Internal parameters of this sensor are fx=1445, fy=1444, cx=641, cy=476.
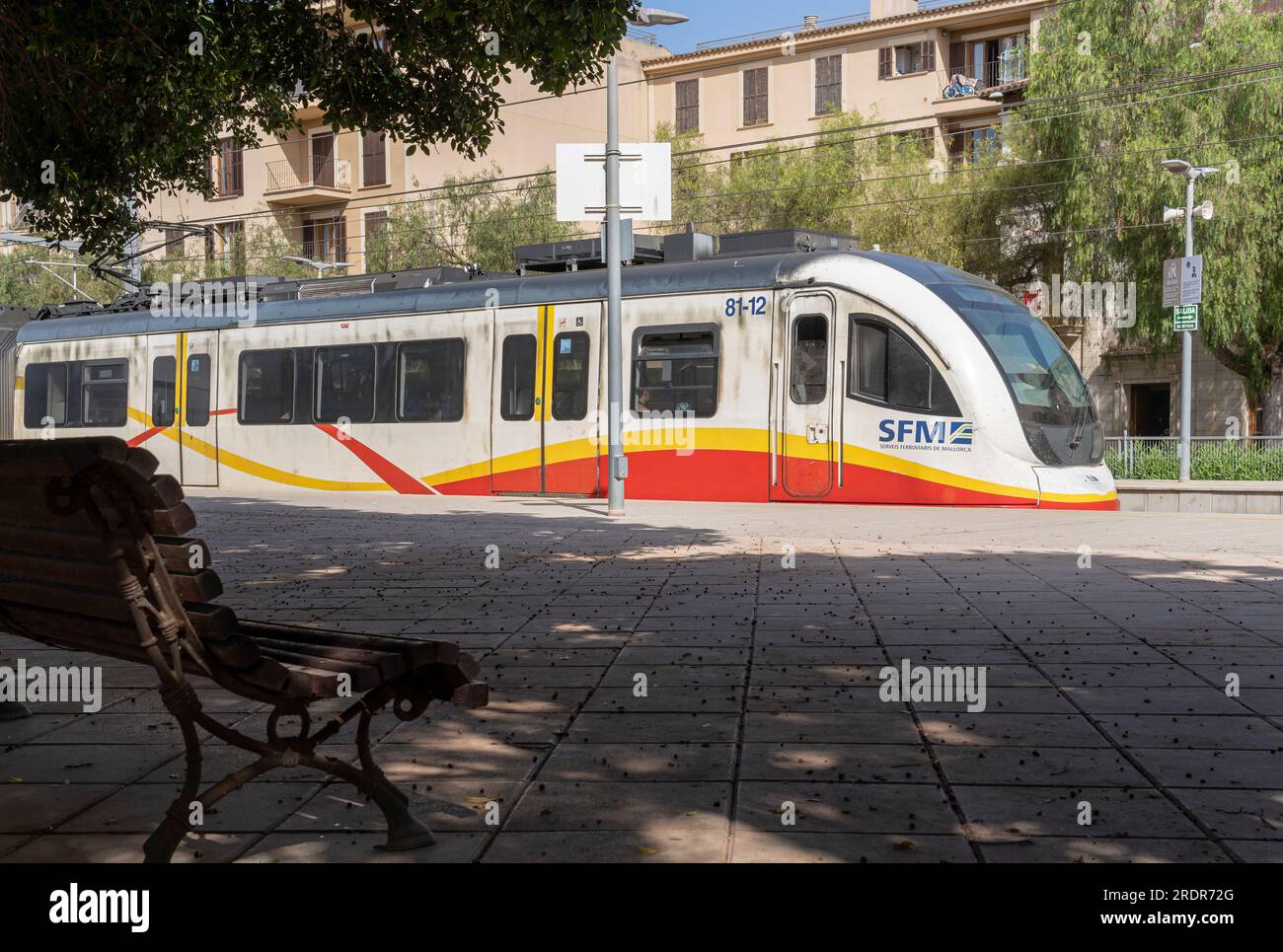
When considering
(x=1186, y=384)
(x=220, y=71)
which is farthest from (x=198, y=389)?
(x=1186, y=384)

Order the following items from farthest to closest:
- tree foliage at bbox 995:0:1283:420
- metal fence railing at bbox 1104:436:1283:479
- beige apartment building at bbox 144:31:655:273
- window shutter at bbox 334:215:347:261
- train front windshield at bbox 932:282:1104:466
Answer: window shutter at bbox 334:215:347:261 → beige apartment building at bbox 144:31:655:273 → tree foliage at bbox 995:0:1283:420 → metal fence railing at bbox 1104:436:1283:479 → train front windshield at bbox 932:282:1104:466

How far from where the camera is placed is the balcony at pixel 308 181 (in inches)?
2003

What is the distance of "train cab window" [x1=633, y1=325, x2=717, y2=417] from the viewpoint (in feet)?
59.6

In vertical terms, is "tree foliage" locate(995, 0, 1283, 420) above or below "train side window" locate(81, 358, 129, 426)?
above

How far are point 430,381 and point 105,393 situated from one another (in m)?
7.98

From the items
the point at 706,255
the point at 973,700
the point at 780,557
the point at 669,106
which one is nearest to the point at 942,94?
the point at 669,106

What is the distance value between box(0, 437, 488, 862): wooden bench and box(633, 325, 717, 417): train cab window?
14.2 meters

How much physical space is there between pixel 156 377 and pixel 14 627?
2108 cm

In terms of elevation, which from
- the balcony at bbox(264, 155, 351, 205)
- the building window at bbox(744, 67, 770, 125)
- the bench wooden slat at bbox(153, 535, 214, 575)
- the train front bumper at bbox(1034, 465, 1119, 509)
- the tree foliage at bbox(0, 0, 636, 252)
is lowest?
the train front bumper at bbox(1034, 465, 1119, 509)

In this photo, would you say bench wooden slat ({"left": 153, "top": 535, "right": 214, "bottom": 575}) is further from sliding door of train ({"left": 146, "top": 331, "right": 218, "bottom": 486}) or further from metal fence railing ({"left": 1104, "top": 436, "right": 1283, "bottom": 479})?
metal fence railing ({"left": 1104, "top": 436, "right": 1283, "bottom": 479})

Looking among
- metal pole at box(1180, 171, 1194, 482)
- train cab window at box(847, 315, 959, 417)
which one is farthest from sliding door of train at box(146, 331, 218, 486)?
metal pole at box(1180, 171, 1194, 482)

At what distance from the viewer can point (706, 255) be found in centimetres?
1969

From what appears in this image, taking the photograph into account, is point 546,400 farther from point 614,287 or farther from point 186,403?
point 186,403
